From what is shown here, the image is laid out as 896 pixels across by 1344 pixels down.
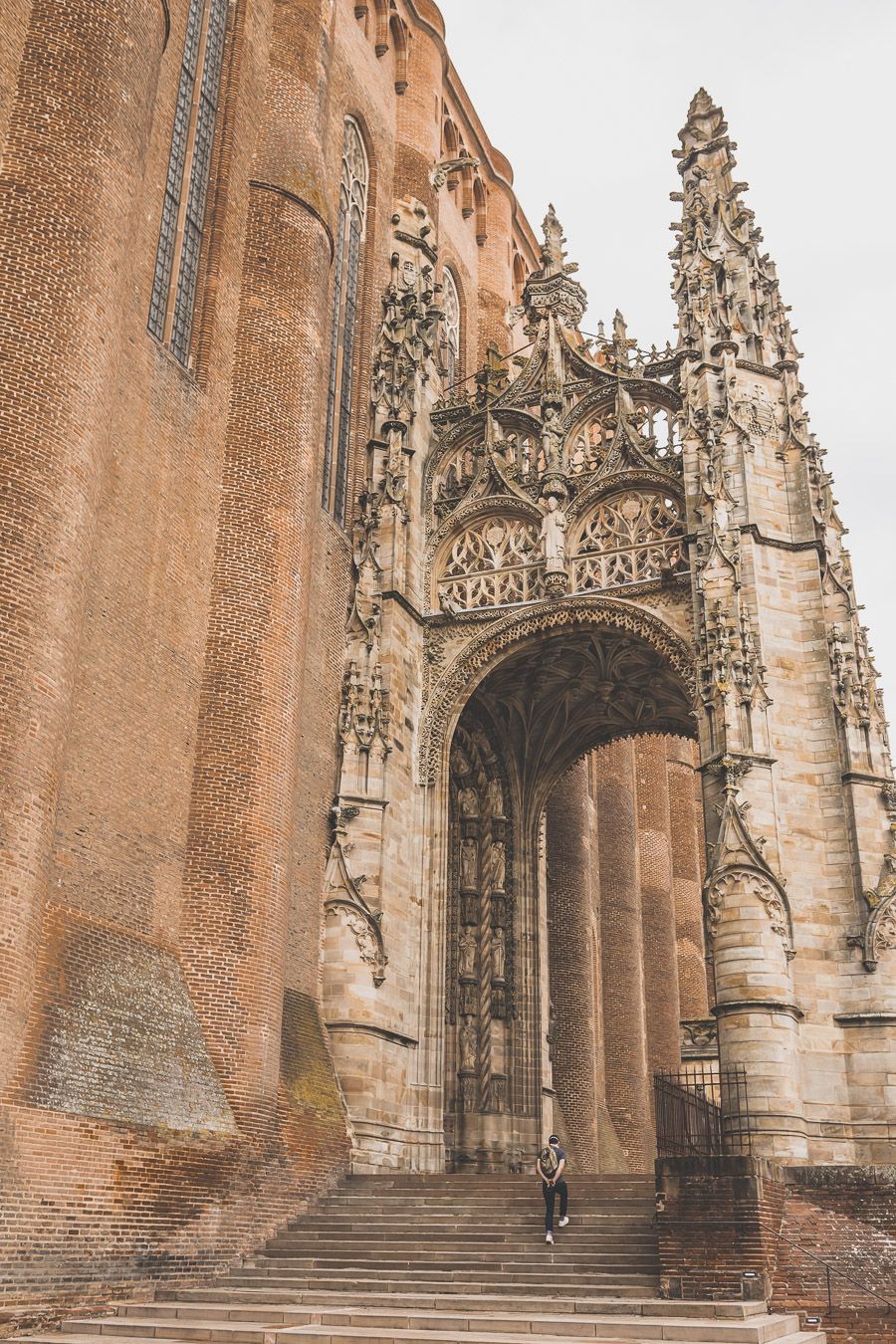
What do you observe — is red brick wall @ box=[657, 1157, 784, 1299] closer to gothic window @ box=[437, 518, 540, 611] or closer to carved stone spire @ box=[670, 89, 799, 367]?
gothic window @ box=[437, 518, 540, 611]

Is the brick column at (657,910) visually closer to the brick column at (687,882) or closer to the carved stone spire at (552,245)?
the brick column at (687,882)

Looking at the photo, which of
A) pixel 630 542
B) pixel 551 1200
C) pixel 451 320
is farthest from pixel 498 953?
pixel 451 320

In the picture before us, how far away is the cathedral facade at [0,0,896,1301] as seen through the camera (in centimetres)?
1288

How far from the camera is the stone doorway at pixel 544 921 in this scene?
2316 centimetres

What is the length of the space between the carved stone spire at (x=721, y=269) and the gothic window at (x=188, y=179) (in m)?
8.21

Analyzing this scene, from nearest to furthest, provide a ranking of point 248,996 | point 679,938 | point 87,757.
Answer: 1. point 87,757
2. point 248,996
3. point 679,938

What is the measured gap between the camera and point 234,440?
695 inches

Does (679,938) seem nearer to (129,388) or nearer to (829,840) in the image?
(829,840)

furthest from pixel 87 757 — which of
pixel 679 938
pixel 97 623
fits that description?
pixel 679 938

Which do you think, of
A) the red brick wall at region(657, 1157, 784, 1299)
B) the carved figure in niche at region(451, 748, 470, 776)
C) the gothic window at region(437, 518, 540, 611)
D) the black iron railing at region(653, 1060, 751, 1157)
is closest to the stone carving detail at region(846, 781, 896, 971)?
the black iron railing at region(653, 1060, 751, 1157)

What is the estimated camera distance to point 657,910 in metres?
38.1

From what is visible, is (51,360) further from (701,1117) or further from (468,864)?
(468,864)

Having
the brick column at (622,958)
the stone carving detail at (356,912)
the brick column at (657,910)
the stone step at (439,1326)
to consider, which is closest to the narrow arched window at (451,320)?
the brick column at (622,958)

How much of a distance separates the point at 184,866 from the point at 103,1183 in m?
4.11
